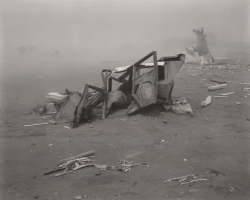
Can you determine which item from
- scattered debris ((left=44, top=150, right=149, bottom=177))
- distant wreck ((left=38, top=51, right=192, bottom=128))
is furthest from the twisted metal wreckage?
scattered debris ((left=44, top=150, right=149, bottom=177))

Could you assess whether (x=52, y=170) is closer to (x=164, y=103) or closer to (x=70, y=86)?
(x=164, y=103)

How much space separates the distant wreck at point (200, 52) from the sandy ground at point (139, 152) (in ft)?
46.3

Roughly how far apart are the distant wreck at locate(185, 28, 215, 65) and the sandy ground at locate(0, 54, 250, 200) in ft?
46.3

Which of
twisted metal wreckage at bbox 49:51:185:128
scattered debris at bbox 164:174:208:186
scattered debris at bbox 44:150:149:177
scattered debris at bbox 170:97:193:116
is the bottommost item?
scattered debris at bbox 44:150:149:177

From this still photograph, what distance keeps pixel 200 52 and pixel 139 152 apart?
69.8 feet

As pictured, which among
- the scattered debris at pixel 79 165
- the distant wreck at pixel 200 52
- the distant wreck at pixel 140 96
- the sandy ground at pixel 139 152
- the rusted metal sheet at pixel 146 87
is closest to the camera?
Answer: the sandy ground at pixel 139 152

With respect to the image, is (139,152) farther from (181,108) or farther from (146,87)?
(181,108)

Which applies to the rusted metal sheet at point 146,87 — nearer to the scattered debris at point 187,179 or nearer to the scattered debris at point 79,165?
the scattered debris at point 79,165

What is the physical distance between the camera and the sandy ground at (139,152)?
4070mm

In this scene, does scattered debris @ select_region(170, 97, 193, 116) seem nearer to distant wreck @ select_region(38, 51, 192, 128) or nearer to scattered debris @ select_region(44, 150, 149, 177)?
distant wreck @ select_region(38, 51, 192, 128)

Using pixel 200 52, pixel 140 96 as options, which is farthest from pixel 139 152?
pixel 200 52

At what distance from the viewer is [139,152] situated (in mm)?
5691

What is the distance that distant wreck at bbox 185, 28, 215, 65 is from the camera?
23578 mm

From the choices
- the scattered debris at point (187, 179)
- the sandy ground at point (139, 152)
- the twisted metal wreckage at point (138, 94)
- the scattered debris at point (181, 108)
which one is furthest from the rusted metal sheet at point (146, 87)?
the scattered debris at point (187, 179)
